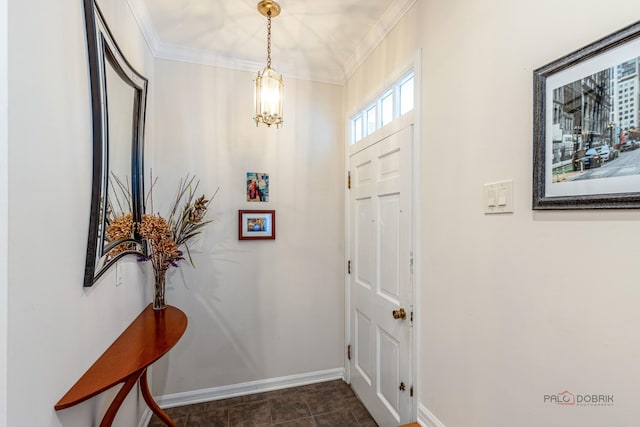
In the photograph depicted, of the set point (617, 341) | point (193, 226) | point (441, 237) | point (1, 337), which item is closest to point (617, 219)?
point (617, 341)

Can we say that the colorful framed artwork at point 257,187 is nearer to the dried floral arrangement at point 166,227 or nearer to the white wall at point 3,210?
the dried floral arrangement at point 166,227

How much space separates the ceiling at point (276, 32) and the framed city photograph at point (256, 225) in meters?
1.14

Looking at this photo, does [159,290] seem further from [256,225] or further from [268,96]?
[268,96]

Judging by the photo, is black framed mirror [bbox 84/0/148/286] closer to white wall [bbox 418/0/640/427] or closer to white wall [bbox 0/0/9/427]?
white wall [bbox 0/0/9/427]

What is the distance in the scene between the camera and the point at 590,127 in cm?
82

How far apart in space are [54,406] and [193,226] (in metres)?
1.33

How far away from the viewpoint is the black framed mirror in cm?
111

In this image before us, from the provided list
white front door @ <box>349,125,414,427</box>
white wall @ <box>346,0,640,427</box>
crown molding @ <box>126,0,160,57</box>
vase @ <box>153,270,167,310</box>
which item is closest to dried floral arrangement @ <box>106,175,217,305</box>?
vase @ <box>153,270,167,310</box>

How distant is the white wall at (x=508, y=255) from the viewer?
0.79 m

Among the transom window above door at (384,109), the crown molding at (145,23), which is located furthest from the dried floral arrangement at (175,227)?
the transom window above door at (384,109)

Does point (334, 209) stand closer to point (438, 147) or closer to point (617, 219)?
point (438, 147)

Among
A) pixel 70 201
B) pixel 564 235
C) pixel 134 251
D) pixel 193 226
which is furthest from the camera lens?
pixel 193 226

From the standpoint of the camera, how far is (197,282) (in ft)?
7.35

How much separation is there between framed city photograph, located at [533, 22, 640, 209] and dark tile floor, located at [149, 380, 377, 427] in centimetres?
191
